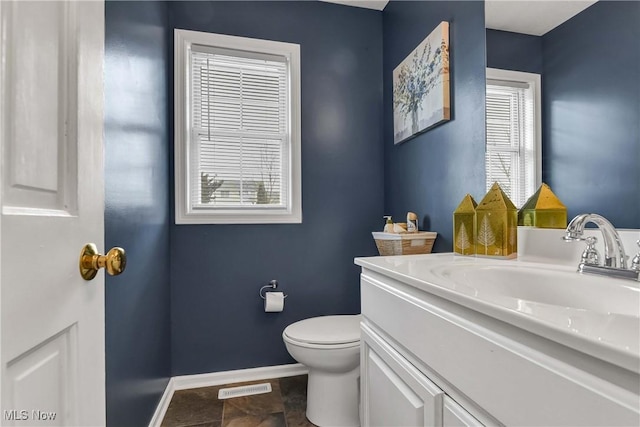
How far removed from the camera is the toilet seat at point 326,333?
1.45 meters

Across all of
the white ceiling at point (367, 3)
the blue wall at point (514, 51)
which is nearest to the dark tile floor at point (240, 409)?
the blue wall at point (514, 51)

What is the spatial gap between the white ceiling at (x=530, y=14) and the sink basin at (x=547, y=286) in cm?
78

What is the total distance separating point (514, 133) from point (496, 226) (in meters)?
0.35

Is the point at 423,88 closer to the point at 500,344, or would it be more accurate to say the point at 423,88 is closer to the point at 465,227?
the point at 465,227

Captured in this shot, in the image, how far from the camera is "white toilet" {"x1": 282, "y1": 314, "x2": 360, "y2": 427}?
1456 millimetres

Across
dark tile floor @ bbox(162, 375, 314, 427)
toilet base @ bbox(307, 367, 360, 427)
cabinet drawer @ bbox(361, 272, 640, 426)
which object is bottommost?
dark tile floor @ bbox(162, 375, 314, 427)

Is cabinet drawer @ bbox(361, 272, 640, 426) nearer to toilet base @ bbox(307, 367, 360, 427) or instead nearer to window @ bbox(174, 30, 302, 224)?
toilet base @ bbox(307, 367, 360, 427)

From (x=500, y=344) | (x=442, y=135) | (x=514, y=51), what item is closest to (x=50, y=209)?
(x=500, y=344)

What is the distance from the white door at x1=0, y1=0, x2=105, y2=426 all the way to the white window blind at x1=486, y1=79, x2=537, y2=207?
1.26 meters

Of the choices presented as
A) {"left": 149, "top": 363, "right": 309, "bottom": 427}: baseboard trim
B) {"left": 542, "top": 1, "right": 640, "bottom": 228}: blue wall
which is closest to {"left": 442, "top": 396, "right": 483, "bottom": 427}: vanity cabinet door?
{"left": 542, "top": 1, "right": 640, "bottom": 228}: blue wall

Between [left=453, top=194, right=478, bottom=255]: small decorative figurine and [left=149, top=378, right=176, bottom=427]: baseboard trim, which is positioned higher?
[left=453, top=194, right=478, bottom=255]: small decorative figurine

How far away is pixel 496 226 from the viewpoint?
46.1 inches

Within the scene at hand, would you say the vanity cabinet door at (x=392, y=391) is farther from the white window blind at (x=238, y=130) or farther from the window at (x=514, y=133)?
the white window blind at (x=238, y=130)

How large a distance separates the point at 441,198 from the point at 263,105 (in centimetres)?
129
